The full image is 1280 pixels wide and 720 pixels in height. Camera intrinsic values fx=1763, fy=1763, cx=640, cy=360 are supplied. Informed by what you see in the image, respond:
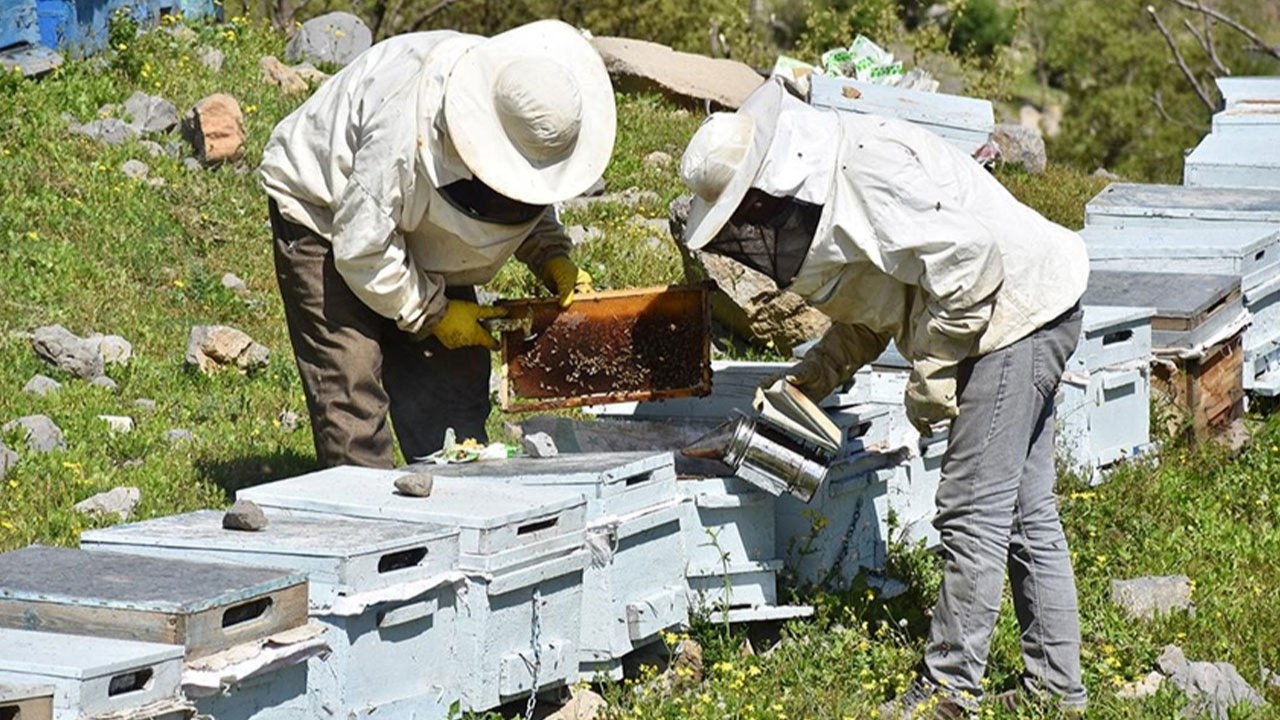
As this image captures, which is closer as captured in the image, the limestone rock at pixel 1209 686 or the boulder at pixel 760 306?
the limestone rock at pixel 1209 686

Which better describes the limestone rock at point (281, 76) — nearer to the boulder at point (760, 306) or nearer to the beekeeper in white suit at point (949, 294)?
the boulder at point (760, 306)

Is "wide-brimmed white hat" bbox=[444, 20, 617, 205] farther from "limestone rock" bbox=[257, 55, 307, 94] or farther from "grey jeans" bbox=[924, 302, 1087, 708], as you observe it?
"limestone rock" bbox=[257, 55, 307, 94]

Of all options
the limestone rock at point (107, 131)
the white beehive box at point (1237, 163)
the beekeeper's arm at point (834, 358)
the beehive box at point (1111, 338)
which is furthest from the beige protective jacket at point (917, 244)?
the limestone rock at point (107, 131)

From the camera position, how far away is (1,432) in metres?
7.01

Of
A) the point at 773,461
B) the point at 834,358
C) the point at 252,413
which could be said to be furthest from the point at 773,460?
the point at 252,413

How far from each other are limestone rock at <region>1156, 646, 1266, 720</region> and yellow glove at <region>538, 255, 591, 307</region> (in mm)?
2300

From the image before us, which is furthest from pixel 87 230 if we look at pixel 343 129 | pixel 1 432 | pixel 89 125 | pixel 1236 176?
pixel 1236 176

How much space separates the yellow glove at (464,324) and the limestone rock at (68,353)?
2.68m

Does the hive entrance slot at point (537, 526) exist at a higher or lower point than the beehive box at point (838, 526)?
higher

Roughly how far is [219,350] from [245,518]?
4.10 metres

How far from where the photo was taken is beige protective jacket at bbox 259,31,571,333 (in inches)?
209

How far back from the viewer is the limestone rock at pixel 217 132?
10.7 meters

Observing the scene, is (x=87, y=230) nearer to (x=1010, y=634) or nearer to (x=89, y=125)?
(x=89, y=125)

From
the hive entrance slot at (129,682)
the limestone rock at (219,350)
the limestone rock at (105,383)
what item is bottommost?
the limestone rock at (105,383)
